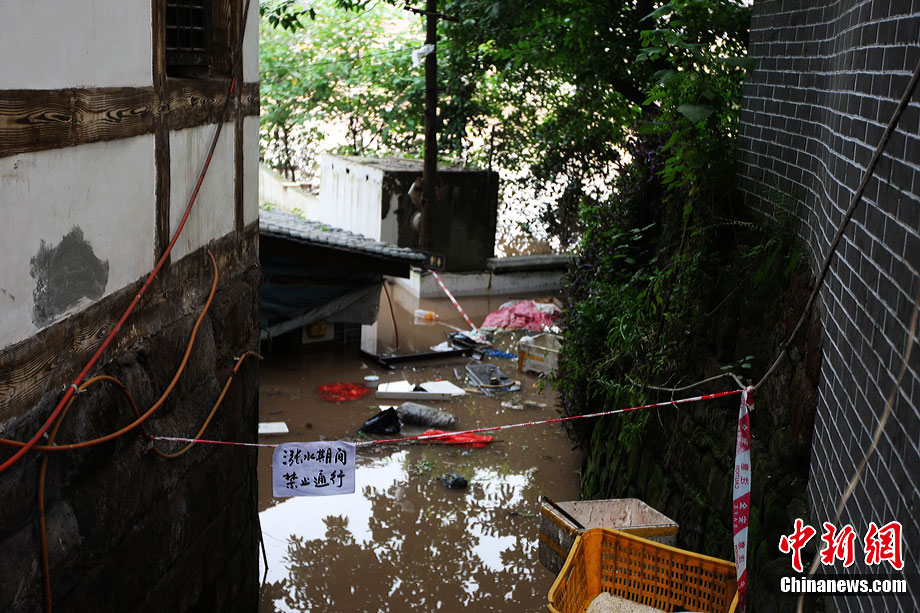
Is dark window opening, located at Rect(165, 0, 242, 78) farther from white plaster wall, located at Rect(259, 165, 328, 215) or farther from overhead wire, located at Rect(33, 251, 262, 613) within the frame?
white plaster wall, located at Rect(259, 165, 328, 215)

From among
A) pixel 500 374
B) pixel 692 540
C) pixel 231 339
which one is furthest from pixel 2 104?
pixel 500 374

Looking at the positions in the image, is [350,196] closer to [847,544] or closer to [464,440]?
[464,440]

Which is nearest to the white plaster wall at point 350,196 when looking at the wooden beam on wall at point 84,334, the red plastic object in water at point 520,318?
the red plastic object in water at point 520,318

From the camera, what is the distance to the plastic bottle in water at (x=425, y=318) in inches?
584

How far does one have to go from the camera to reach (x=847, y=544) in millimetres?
3369

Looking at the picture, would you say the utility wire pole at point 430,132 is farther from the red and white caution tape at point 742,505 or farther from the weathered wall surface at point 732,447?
the red and white caution tape at point 742,505

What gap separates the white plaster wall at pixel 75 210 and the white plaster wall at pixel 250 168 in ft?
4.93

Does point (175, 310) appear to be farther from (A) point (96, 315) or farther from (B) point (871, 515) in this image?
(B) point (871, 515)

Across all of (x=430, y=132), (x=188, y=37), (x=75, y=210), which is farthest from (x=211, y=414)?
(x=430, y=132)

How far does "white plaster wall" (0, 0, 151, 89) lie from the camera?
3.03 meters

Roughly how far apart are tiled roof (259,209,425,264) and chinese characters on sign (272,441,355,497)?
234 inches

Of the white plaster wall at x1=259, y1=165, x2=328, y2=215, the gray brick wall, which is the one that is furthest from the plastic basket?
the white plaster wall at x1=259, y1=165, x2=328, y2=215

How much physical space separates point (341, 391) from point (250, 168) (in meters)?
6.06

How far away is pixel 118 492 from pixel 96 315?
0.89 metres
